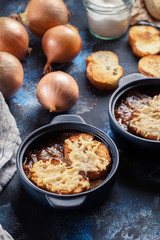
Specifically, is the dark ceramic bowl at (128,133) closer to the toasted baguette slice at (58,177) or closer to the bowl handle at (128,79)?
the bowl handle at (128,79)

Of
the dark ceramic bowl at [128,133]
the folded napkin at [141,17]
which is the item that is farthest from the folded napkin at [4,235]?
the folded napkin at [141,17]

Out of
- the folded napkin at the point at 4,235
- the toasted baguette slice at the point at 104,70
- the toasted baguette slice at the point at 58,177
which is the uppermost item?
the toasted baguette slice at the point at 58,177

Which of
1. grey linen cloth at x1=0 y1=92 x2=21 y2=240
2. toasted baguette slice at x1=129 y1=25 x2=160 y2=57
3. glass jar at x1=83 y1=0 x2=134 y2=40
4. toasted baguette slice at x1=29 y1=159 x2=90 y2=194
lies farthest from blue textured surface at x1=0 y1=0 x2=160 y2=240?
glass jar at x1=83 y1=0 x2=134 y2=40

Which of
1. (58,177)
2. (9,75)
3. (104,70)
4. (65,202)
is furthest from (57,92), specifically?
(65,202)

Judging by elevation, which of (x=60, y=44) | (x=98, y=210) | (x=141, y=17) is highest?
(x=60, y=44)

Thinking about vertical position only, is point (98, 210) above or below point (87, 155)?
below

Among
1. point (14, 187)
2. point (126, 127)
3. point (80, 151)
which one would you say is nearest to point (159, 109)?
point (126, 127)

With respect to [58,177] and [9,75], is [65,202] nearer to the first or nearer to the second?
[58,177]
